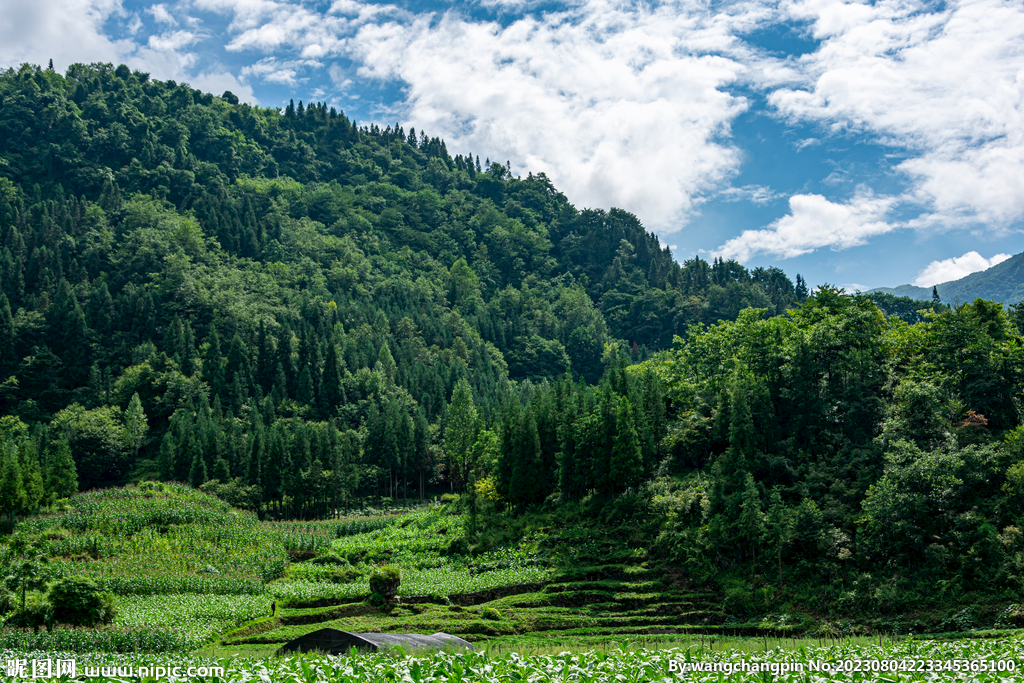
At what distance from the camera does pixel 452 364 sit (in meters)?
114

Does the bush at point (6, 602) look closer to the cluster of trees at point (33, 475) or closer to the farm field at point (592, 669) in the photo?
the farm field at point (592, 669)

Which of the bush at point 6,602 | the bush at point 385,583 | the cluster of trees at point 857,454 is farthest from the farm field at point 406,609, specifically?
the cluster of trees at point 857,454

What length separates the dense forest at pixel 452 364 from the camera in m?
38.4

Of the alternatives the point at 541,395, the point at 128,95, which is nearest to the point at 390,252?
the point at 128,95

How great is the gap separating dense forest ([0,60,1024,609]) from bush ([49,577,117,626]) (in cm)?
2783

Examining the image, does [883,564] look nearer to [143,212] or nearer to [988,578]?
[988,578]

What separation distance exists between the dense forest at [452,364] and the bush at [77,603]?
27828 millimetres

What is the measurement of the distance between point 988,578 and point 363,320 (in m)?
98.7

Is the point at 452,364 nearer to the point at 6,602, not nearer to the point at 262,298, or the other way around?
the point at 262,298

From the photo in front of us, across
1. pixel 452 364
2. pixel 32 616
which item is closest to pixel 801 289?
pixel 452 364

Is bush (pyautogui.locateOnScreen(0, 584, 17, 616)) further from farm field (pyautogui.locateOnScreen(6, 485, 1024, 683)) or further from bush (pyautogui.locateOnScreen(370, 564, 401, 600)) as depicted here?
bush (pyautogui.locateOnScreen(370, 564, 401, 600))

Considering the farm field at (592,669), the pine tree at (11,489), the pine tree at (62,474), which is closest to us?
the farm field at (592,669)

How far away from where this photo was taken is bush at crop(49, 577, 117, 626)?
28938 millimetres

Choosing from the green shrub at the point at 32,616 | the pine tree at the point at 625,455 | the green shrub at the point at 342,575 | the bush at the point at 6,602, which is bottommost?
the green shrub at the point at 342,575
